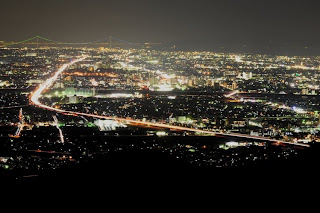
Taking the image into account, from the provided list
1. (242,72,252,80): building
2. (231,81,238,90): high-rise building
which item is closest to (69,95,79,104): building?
(231,81,238,90): high-rise building

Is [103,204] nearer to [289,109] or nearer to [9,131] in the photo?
[9,131]

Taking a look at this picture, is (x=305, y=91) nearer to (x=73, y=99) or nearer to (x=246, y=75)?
(x=246, y=75)

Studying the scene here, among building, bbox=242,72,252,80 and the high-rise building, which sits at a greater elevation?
building, bbox=242,72,252,80

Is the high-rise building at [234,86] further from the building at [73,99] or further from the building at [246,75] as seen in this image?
the building at [73,99]

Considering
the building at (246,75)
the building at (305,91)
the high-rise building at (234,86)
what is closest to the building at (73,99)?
the high-rise building at (234,86)

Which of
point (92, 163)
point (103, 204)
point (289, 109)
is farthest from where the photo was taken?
point (289, 109)

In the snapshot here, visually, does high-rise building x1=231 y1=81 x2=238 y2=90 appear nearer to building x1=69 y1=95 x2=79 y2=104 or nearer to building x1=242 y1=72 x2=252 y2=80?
building x1=242 y1=72 x2=252 y2=80

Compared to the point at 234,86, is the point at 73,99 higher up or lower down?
lower down

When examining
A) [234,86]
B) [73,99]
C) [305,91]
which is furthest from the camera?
[234,86]

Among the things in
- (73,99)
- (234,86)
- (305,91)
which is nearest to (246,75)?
(234,86)

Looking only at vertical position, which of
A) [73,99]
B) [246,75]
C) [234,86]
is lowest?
[73,99]

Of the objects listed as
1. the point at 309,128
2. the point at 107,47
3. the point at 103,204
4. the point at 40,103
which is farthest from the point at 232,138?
the point at 107,47
